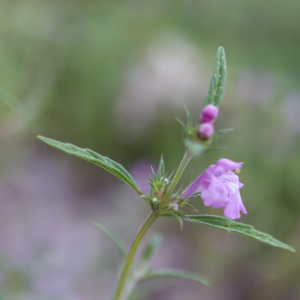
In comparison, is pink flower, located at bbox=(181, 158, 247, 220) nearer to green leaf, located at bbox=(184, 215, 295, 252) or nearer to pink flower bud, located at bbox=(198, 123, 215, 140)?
green leaf, located at bbox=(184, 215, 295, 252)

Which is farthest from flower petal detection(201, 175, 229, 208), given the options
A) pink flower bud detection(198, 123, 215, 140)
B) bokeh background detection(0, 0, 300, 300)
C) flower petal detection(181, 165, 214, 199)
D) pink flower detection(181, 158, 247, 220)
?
bokeh background detection(0, 0, 300, 300)

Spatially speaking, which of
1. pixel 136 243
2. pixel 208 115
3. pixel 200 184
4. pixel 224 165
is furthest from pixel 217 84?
pixel 136 243

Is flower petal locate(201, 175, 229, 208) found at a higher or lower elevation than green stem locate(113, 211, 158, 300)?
higher

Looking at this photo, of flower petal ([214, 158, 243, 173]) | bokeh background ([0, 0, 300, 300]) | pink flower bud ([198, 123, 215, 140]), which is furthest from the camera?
bokeh background ([0, 0, 300, 300])

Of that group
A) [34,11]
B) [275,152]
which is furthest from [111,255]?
[34,11]

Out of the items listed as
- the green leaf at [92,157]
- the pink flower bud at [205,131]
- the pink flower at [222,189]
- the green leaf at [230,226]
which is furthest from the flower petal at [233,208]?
the green leaf at [92,157]

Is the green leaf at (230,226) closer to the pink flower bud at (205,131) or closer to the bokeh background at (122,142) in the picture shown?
the pink flower bud at (205,131)

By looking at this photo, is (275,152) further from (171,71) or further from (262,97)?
(171,71)
